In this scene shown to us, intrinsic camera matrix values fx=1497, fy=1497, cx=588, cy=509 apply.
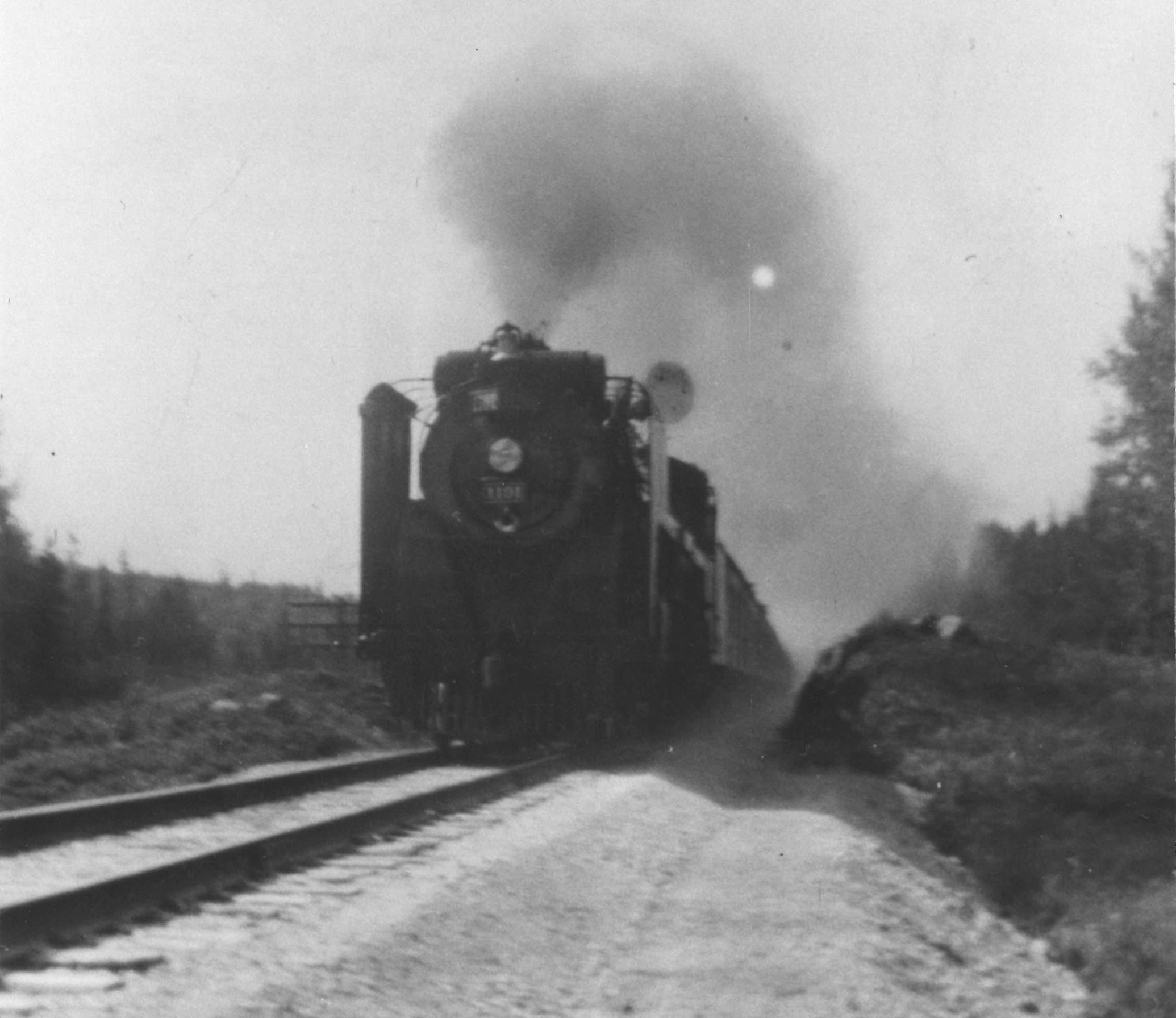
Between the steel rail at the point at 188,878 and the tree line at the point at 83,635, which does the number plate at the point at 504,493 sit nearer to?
the steel rail at the point at 188,878

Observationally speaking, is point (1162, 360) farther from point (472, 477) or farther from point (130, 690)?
point (130, 690)

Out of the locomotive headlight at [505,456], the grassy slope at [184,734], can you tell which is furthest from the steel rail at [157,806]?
the locomotive headlight at [505,456]

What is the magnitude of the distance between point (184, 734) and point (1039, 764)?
681cm

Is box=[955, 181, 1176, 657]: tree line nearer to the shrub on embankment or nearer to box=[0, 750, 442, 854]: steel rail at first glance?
the shrub on embankment

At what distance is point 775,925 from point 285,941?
169cm

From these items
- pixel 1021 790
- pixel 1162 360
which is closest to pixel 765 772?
pixel 1021 790

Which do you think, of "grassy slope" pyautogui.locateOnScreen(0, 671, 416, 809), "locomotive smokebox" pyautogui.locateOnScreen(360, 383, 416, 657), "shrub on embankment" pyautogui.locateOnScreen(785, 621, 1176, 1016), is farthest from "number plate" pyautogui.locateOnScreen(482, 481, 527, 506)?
"shrub on embankment" pyautogui.locateOnScreen(785, 621, 1176, 1016)

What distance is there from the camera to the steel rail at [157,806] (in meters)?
6.87

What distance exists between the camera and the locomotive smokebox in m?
13.7

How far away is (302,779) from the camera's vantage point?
9.84 m

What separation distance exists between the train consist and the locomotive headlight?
0.01m

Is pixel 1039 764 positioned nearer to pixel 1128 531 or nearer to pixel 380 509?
pixel 380 509

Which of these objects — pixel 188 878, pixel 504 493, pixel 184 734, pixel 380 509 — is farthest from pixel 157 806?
pixel 380 509

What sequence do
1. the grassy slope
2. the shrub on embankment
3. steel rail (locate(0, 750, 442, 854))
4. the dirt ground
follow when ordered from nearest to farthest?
the dirt ground → the shrub on embankment → steel rail (locate(0, 750, 442, 854)) → the grassy slope
